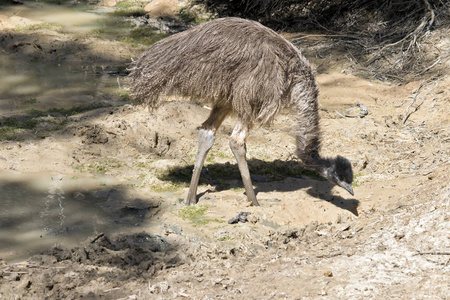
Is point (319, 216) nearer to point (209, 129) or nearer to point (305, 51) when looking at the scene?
point (209, 129)

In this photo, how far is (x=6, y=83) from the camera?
9109mm

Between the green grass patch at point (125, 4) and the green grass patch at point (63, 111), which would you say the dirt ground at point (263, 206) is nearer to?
the green grass patch at point (63, 111)

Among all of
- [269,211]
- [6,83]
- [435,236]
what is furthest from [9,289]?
[6,83]

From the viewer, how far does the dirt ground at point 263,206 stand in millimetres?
4164

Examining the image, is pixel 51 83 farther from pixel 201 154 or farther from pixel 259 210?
pixel 259 210

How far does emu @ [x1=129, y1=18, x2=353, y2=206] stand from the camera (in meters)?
5.52

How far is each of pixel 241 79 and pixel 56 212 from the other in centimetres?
231

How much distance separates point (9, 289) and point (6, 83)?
577 cm

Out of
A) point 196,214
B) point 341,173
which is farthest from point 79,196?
point 341,173

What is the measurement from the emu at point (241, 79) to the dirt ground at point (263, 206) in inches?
21.0

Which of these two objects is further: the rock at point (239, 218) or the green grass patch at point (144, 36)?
the green grass patch at point (144, 36)

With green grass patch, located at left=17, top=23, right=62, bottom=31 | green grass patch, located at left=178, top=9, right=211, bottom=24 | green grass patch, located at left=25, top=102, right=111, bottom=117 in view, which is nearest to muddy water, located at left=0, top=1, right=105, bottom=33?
green grass patch, located at left=17, top=23, right=62, bottom=31

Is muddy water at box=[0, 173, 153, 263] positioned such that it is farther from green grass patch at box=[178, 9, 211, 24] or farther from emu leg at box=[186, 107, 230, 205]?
green grass patch at box=[178, 9, 211, 24]

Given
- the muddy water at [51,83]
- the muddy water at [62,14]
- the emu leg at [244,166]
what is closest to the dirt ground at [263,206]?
the emu leg at [244,166]
